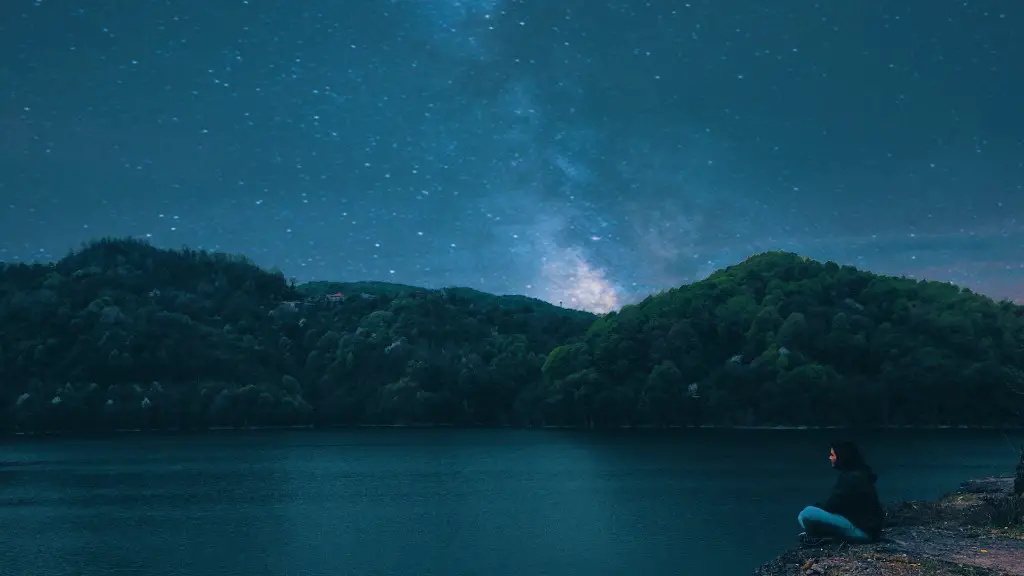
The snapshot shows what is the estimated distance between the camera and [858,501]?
18.4 meters

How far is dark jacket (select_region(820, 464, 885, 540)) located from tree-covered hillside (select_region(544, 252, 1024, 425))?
4751 inches

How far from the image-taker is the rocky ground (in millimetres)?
16703

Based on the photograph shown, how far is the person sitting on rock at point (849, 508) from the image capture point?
18.0 meters

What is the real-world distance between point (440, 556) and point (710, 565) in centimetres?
1027

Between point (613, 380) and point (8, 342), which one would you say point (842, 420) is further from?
point (8, 342)

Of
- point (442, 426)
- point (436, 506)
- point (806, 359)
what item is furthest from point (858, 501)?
point (442, 426)

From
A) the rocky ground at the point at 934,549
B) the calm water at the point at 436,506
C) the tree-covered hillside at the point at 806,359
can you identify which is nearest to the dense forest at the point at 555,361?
the tree-covered hillside at the point at 806,359

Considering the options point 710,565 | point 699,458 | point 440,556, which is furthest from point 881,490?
point 699,458

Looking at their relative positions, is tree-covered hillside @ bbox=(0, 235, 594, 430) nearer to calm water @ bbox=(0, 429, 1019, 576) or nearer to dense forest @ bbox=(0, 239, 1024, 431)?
dense forest @ bbox=(0, 239, 1024, 431)

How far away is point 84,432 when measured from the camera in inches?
6393

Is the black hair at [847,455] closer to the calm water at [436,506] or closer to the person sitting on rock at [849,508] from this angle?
the person sitting on rock at [849,508]

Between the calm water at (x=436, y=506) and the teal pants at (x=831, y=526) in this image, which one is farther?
the calm water at (x=436, y=506)

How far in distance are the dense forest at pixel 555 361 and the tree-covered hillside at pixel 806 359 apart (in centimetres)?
32

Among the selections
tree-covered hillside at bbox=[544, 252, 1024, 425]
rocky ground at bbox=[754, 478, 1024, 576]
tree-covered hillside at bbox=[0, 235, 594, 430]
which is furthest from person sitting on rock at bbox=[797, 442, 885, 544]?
tree-covered hillside at bbox=[0, 235, 594, 430]
